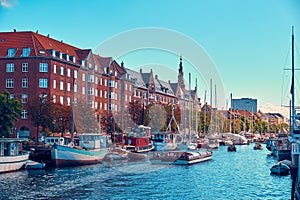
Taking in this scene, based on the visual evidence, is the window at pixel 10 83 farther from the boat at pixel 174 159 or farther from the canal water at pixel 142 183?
the boat at pixel 174 159

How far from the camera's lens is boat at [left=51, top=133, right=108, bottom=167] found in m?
61.0

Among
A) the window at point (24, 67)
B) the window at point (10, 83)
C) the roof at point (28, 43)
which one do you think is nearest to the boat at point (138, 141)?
the roof at point (28, 43)

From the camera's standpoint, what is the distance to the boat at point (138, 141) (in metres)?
83.7

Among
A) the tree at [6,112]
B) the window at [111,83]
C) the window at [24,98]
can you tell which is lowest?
the tree at [6,112]

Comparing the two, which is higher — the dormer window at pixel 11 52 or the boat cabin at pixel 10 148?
the dormer window at pixel 11 52

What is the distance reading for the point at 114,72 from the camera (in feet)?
381

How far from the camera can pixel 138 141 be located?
87812mm

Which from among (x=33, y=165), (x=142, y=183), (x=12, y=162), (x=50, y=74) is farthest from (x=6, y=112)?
(x=142, y=183)

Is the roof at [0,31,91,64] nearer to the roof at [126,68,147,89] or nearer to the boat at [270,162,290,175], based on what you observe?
the roof at [126,68,147,89]

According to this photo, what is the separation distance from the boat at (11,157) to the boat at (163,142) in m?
37.6

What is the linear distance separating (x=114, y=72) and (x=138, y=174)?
64.7 m

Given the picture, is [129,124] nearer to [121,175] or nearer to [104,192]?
[121,175]

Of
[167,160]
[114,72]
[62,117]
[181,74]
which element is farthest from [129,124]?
[181,74]

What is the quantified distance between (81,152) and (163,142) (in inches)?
1235
